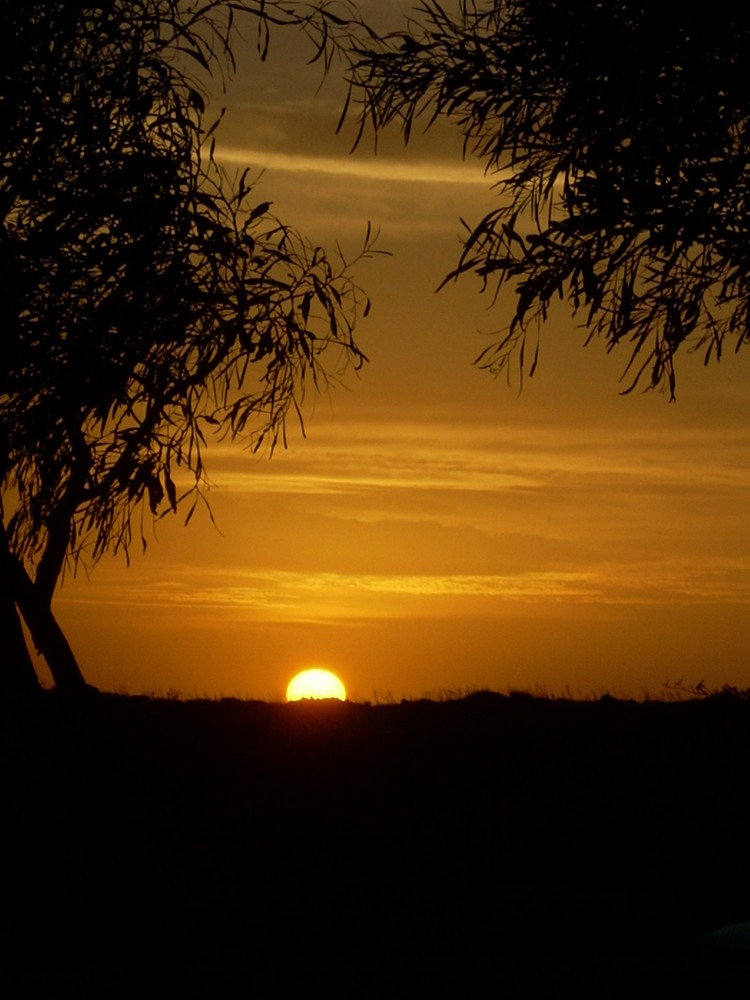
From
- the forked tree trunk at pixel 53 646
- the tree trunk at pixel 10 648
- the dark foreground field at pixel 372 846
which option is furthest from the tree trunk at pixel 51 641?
the tree trunk at pixel 10 648

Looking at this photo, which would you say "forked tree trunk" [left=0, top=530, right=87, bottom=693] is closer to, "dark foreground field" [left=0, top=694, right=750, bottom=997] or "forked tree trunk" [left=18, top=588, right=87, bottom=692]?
"forked tree trunk" [left=18, top=588, right=87, bottom=692]

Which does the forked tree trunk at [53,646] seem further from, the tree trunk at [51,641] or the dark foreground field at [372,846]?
the dark foreground field at [372,846]

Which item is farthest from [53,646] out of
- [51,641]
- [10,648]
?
[10,648]

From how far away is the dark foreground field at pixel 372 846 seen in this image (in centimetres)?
772

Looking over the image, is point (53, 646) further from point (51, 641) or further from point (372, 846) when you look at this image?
point (372, 846)

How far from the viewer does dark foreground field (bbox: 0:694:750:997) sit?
7.72 m

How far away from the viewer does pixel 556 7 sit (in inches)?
450

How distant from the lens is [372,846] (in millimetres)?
11820

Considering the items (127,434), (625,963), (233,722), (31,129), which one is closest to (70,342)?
(31,129)

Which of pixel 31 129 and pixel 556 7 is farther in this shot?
pixel 556 7

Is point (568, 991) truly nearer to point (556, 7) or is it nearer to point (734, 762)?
point (734, 762)

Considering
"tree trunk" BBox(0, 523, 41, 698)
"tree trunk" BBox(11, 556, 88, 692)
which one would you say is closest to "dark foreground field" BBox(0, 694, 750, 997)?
"tree trunk" BBox(0, 523, 41, 698)

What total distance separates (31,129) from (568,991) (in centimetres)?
642

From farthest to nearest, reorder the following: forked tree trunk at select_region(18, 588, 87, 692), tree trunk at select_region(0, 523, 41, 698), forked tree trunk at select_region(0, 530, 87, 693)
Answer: forked tree trunk at select_region(18, 588, 87, 692) → forked tree trunk at select_region(0, 530, 87, 693) → tree trunk at select_region(0, 523, 41, 698)
